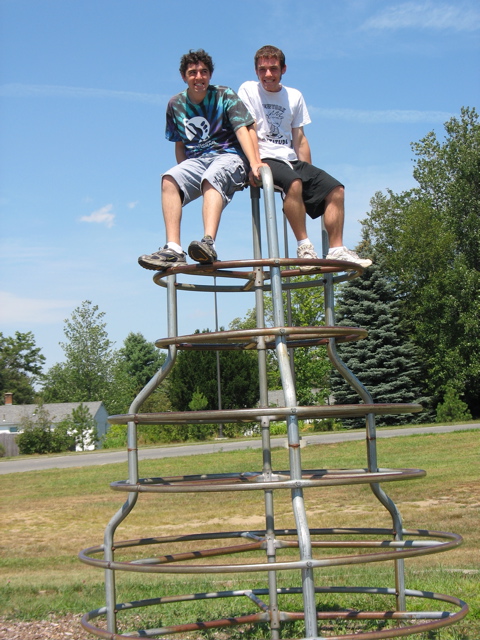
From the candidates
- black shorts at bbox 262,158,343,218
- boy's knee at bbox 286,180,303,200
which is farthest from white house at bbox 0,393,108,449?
boy's knee at bbox 286,180,303,200

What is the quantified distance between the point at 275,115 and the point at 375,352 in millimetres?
36354

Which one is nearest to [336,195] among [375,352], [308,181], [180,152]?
[308,181]

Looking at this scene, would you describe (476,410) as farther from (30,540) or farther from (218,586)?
(218,586)

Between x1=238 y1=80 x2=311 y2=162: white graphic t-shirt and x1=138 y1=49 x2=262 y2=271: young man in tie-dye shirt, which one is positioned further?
x1=238 y1=80 x2=311 y2=162: white graphic t-shirt

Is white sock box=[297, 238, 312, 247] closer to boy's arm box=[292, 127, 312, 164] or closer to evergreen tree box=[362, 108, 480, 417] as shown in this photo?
boy's arm box=[292, 127, 312, 164]

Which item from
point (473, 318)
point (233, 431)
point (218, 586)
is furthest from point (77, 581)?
point (473, 318)

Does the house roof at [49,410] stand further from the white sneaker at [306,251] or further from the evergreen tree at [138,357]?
the white sneaker at [306,251]

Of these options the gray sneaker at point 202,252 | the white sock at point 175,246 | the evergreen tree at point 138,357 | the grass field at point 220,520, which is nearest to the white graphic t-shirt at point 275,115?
the white sock at point 175,246

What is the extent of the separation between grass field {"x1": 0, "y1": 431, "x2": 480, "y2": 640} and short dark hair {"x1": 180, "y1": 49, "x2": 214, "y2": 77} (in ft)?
9.77

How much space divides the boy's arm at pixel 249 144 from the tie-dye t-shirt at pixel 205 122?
13 centimetres

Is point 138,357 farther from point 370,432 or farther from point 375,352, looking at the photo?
point 370,432

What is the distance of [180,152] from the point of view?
402 cm

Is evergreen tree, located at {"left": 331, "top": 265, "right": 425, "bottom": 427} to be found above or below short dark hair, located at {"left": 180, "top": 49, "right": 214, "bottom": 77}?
above

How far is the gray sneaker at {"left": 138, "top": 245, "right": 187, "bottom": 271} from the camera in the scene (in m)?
3.50
